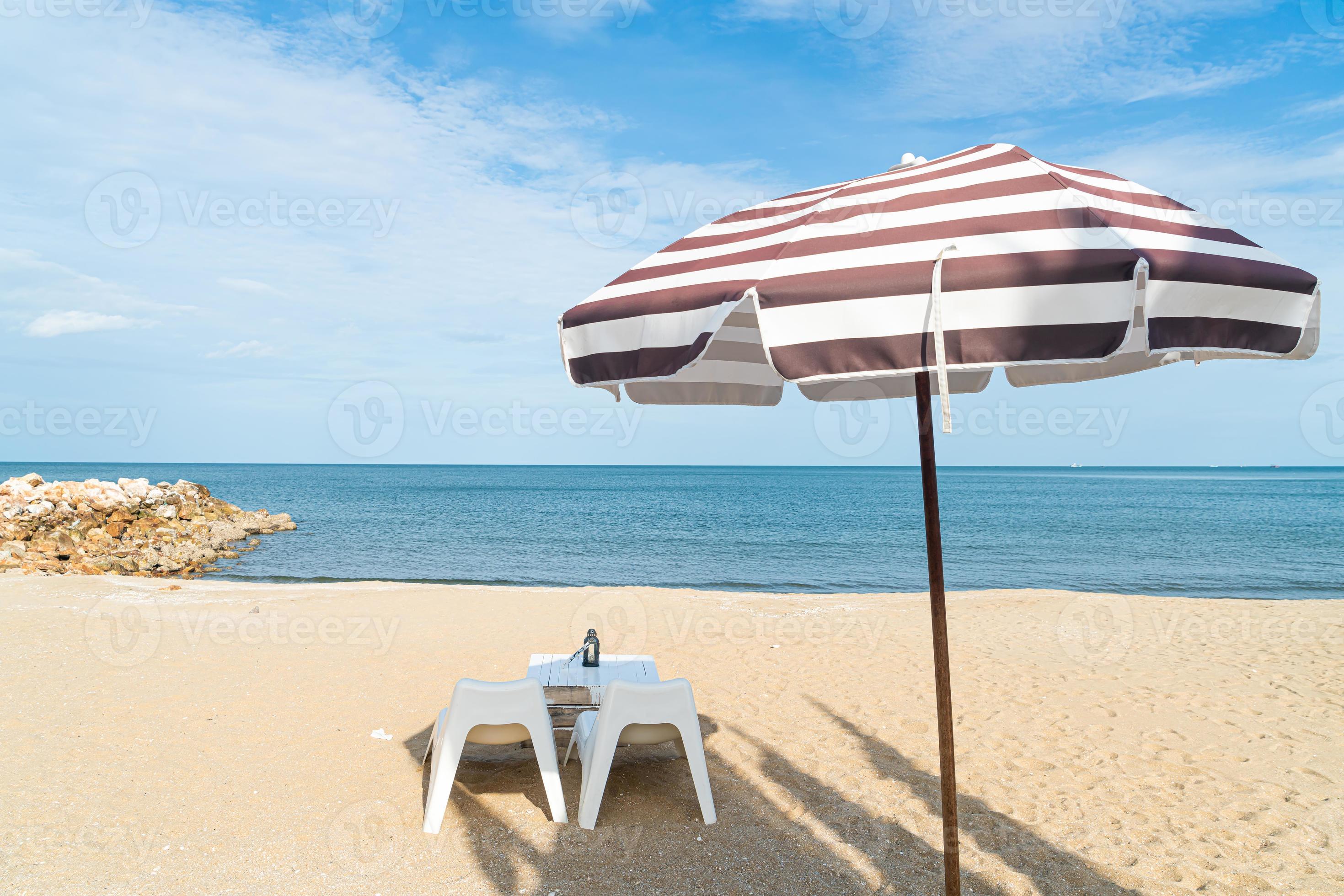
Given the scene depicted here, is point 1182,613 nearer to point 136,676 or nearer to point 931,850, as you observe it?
point 931,850

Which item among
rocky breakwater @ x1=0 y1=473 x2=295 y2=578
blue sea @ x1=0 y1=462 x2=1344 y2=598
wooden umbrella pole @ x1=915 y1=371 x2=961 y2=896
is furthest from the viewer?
blue sea @ x1=0 y1=462 x2=1344 y2=598

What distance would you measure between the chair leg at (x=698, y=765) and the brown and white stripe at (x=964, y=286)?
86.9 inches

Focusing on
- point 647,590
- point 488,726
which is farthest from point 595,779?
point 647,590

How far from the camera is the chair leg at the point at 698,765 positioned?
4031 mm

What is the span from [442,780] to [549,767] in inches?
21.9

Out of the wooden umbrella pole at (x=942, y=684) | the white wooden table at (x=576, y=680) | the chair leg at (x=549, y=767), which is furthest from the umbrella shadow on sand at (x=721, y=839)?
the wooden umbrella pole at (x=942, y=684)

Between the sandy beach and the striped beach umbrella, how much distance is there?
1542mm

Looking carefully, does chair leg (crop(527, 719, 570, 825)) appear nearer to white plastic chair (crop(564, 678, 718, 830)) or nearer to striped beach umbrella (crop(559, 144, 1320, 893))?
white plastic chair (crop(564, 678, 718, 830))

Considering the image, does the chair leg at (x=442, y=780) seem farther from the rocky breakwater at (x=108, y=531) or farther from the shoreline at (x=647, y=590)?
the rocky breakwater at (x=108, y=531)

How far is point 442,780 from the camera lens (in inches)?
157

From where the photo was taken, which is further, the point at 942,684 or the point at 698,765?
the point at 698,765

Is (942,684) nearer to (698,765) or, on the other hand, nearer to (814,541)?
(698,765)

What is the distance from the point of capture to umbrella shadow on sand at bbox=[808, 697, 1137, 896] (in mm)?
3562

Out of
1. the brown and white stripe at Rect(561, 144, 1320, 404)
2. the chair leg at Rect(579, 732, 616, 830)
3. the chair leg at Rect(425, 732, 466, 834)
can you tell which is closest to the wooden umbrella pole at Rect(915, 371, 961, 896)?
the brown and white stripe at Rect(561, 144, 1320, 404)
